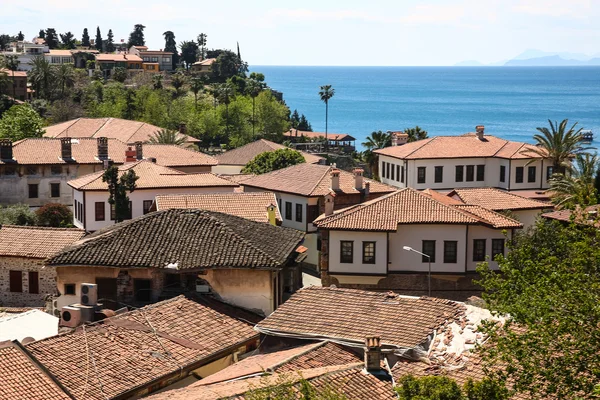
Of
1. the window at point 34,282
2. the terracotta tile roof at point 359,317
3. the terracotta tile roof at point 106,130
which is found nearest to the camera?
the terracotta tile roof at point 359,317

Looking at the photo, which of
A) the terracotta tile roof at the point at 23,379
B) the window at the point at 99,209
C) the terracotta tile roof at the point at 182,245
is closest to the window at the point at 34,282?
the terracotta tile roof at the point at 182,245

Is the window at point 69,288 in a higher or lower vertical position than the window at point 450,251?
higher

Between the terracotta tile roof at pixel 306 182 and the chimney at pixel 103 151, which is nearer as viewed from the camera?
the terracotta tile roof at pixel 306 182

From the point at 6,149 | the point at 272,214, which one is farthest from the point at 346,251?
the point at 6,149

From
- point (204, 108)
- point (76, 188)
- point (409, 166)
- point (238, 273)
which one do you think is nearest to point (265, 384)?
point (238, 273)

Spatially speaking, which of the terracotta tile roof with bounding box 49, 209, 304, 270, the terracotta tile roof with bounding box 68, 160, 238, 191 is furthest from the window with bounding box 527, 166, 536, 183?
the terracotta tile roof with bounding box 49, 209, 304, 270

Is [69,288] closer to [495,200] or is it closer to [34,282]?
[34,282]

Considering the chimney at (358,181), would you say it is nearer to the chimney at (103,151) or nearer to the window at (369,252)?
the window at (369,252)

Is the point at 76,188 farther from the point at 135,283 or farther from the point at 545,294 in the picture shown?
the point at 545,294
